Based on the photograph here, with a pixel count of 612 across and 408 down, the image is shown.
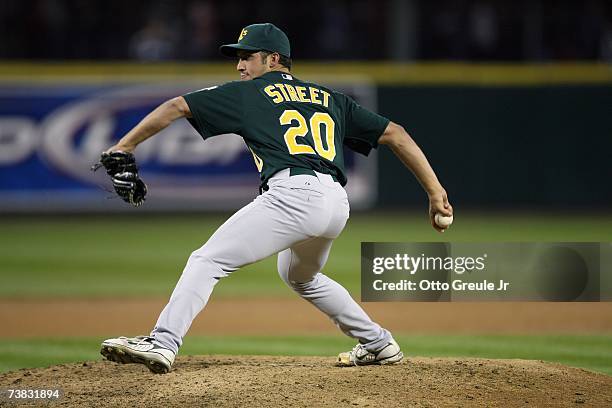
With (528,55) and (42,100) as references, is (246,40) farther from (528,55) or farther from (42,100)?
(528,55)

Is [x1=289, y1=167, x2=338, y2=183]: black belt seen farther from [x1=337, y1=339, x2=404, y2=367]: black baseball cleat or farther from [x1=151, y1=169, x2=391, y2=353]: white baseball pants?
[x1=337, y1=339, x2=404, y2=367]: black baseball cleat

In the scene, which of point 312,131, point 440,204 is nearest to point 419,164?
point 440,204

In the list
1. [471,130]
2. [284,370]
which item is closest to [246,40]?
[284,370]

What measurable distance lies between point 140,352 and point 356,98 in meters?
10.8

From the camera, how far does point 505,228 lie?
539 inches

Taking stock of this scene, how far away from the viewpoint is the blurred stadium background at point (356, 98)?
14.3 meters

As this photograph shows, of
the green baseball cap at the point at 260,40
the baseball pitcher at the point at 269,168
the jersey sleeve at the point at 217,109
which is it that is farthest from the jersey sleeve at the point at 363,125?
the jersey sleeve at the point at 217,109

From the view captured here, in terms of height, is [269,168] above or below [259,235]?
above

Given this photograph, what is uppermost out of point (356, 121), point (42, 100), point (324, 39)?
point (324, 39)

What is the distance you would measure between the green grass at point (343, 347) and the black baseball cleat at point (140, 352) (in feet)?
6.07

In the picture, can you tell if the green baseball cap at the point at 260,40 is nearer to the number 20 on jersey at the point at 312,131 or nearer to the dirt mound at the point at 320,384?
the number 20 on jersey at the point at 312,131

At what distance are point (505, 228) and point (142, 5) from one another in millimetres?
6557

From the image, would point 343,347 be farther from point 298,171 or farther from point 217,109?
point 217,109

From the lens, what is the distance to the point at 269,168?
4668 millimetres
